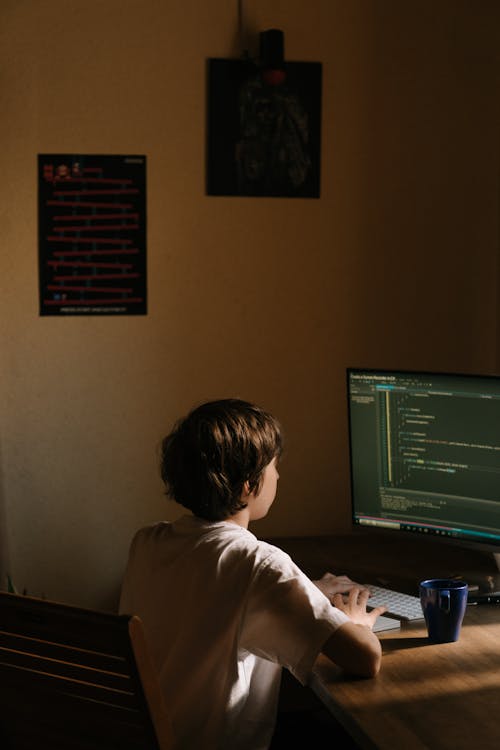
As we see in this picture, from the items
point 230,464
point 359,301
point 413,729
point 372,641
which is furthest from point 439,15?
point 413,729

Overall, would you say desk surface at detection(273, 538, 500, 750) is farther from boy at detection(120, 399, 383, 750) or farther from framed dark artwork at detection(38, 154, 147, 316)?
framed dark artwork at detection(38, 154, 147, 316)

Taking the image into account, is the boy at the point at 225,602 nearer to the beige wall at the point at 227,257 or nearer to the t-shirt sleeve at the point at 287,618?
the t-shirt sleeve at the point at 287,618

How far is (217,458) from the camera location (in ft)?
5.83

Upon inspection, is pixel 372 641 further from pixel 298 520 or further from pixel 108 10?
pixel 108 10

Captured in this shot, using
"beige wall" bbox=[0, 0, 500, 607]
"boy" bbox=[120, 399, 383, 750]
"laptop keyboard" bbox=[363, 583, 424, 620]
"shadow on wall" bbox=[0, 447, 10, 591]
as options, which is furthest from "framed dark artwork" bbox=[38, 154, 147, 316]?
"laptop keyboard" bbox=[363, 583, 424, 620]

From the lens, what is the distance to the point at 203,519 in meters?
1.79

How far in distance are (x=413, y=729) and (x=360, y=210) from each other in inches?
67.4

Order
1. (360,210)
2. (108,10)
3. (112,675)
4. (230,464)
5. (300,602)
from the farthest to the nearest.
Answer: (360,210) → (108,10) → (230,464) → (300,602) → (112,675)

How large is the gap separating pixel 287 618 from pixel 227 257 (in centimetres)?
143

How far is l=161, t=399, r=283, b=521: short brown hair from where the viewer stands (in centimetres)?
177

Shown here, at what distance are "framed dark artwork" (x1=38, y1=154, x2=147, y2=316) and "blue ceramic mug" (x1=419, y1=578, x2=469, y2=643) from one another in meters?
1.30

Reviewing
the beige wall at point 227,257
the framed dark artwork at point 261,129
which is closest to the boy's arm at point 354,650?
the beige wall at point 227,257

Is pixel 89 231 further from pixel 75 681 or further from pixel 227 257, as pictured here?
pixel 75 681

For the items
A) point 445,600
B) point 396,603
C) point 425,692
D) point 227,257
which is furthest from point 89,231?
point 425,692
